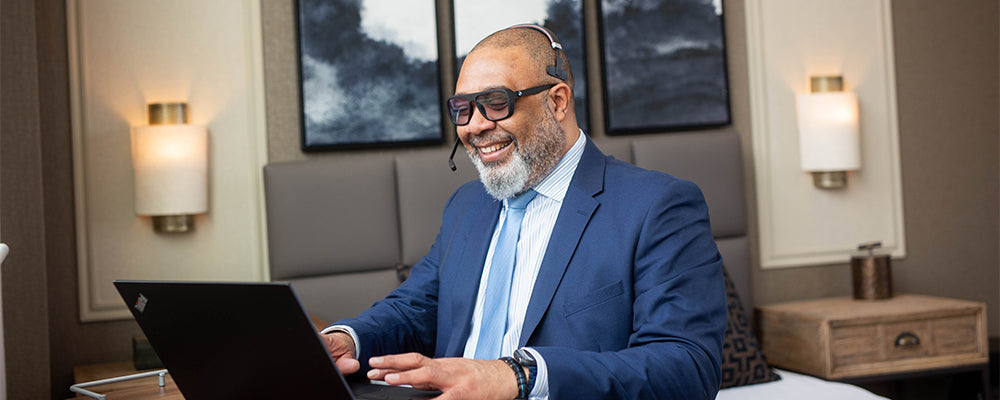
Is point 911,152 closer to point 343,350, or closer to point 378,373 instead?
point 343,350

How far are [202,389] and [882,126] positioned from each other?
3.27 m

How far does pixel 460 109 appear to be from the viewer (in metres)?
1.73

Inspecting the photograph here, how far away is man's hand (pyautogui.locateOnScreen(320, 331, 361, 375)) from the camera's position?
1.44 metres

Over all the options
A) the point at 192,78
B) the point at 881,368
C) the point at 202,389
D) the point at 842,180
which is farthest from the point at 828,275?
the point at 202,389

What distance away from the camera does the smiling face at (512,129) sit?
173cm

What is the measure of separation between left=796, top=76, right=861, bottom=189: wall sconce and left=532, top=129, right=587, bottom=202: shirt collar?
1959 millimetres

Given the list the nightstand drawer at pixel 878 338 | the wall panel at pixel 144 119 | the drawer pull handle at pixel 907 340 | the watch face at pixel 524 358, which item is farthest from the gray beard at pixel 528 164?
the drawer pull handle at pixel 907 340

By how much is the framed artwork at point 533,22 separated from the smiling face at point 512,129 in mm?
1479

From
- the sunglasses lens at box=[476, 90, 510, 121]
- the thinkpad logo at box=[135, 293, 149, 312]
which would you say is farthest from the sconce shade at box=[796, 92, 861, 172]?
the thinkpad logo at box=[135, 293, 149, 312]

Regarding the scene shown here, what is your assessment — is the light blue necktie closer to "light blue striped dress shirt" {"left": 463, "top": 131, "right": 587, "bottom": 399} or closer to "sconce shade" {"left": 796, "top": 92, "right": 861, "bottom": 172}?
"light blue striped dress shirt" {"left": 463, "top": 131, "right": 587, "bottom": 399}

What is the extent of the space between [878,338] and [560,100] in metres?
1.92

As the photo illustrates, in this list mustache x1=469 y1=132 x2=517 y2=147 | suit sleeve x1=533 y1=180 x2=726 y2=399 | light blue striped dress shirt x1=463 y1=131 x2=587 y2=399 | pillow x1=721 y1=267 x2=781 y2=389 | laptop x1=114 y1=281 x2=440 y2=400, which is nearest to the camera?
laptop x1=114 y1=281 x2=440 y2=400

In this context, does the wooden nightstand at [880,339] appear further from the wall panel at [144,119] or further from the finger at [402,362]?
the finger at [402,362]

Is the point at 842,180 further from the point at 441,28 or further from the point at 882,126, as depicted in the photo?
the point at 441,28
